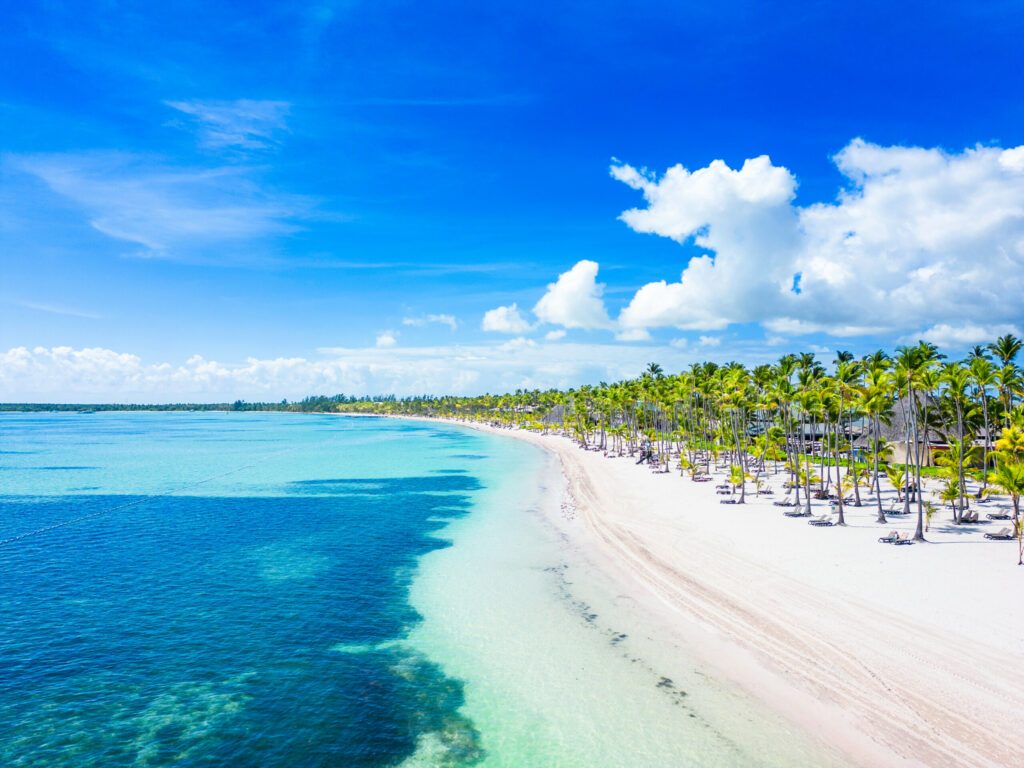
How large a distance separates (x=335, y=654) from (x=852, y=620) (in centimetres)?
1868

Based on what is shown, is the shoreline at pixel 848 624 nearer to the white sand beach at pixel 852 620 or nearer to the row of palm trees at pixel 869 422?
the white sand beach at pixel 852 620

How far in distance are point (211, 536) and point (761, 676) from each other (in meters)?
35.2

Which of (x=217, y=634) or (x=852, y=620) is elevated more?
(x=852, y=620)

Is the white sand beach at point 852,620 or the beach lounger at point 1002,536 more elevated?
the beach lounger at point 1002,536

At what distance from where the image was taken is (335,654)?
1983 cm

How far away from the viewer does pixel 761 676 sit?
1773cm

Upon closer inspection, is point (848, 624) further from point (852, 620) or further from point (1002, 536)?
point (1002, 536)

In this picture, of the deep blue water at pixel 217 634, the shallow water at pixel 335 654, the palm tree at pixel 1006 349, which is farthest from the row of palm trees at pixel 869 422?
the deep blue water at pixel 217 634

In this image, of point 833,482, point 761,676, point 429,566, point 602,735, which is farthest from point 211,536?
point 833,482

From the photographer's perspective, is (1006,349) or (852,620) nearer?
(852,620)

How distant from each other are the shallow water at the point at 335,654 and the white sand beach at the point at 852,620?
183 centimetres

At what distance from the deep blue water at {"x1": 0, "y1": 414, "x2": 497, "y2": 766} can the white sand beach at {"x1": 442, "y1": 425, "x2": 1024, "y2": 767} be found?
32.6 feet

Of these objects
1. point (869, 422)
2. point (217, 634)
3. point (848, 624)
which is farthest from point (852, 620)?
point (869, 422)

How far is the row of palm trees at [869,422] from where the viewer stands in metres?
33.0
